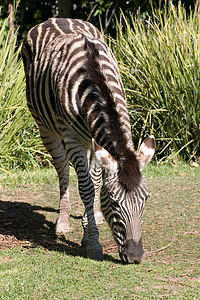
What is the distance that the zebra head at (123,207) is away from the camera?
481 centimetres

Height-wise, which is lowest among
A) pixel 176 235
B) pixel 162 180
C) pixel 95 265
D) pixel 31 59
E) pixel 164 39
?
pixel 162 180

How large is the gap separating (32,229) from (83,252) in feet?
4.09

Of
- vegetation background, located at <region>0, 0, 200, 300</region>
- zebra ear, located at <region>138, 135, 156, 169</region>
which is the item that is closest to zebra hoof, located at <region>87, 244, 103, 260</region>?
vegetation background, located at <region>0, 0, 200, 300</region>

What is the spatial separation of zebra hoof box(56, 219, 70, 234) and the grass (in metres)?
0.10

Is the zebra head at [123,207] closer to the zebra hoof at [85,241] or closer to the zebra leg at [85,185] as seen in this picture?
the zebra leg at [85,185]

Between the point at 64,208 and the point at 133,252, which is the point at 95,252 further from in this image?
the point at 64,208

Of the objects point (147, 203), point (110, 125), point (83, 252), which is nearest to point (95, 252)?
point (83, 252)

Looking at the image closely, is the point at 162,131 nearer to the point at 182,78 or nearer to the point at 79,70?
the point at 182,78

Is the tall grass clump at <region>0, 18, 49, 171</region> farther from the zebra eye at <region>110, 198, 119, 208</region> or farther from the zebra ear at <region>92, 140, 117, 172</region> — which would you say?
the zebra eye at <region>110, 198, 119, 208</region>

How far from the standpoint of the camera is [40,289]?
4.52m

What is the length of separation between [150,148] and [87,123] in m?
0.73

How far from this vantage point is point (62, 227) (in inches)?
263

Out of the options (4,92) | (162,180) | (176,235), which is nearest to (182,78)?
(162,180)

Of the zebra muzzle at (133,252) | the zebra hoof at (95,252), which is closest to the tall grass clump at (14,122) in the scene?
the zebra hoof at (95,252)
